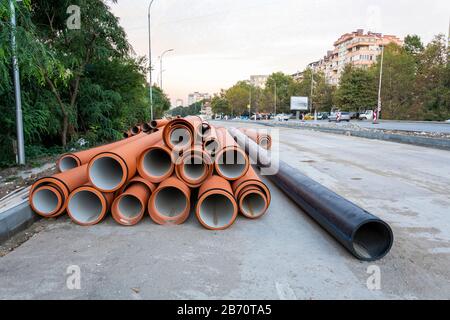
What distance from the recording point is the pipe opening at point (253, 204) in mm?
5230

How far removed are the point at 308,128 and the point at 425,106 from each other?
24943 millimetres

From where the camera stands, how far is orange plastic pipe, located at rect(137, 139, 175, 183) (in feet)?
16.9

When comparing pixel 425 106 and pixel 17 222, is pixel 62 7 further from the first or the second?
pixel 425 106

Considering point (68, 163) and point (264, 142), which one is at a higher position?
point (68, 163)

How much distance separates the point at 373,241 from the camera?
4.11 meters

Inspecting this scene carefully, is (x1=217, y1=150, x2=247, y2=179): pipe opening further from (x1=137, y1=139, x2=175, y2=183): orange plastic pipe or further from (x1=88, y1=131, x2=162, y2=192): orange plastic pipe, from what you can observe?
Result: (x1=88, y1=131, x2=162, y2=192): orange plastic pipe

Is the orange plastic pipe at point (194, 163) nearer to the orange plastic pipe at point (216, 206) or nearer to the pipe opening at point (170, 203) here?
the orange plastic pipe at point (216, 206)

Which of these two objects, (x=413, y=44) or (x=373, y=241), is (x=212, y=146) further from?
(x=413, y=44)

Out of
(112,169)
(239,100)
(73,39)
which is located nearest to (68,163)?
(112,169)

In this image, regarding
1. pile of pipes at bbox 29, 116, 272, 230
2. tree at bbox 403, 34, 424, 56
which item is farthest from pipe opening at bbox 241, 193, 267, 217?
tree at bbox 403, 34, 424, 56

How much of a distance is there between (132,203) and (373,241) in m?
3.27

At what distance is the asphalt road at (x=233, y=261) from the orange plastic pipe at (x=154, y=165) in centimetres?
65

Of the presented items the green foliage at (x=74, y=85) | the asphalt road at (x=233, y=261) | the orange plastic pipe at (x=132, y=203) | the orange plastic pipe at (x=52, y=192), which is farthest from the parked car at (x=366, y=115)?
the orange plastic pipe at (x=52, y=192)

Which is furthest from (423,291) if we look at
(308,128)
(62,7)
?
(308,128)
